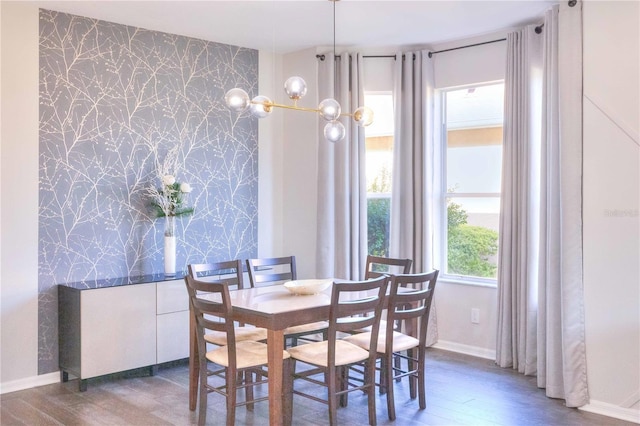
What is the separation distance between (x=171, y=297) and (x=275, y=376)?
178 centimetres

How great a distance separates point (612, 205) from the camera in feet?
12.8

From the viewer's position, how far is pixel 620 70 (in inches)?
152

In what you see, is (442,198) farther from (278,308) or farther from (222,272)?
(278,308)

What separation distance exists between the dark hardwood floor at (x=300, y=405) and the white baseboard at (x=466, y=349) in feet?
1.26

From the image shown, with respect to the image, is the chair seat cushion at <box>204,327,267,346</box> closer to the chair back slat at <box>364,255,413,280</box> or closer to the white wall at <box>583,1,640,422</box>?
the chair back slat at <box>364,255,413,280</box>

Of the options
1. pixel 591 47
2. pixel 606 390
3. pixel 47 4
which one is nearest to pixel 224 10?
pixel 47 4

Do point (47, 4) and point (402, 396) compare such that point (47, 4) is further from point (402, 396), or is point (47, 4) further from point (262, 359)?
point (402, 396)

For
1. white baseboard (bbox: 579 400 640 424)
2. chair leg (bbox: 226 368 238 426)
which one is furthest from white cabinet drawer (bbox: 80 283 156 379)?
white baseboard (bbox: 579 400 640 424)

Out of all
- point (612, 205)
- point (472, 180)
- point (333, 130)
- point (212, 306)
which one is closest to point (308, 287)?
point (212, 306)

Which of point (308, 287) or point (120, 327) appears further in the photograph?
point (120, 327)

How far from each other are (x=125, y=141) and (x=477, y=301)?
11.0 ft

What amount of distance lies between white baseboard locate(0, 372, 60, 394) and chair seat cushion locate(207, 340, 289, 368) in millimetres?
1691

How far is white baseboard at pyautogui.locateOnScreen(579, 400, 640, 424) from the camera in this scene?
3.79m

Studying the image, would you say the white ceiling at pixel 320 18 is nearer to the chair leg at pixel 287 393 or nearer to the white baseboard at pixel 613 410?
the chair leg at pixel 287 393
